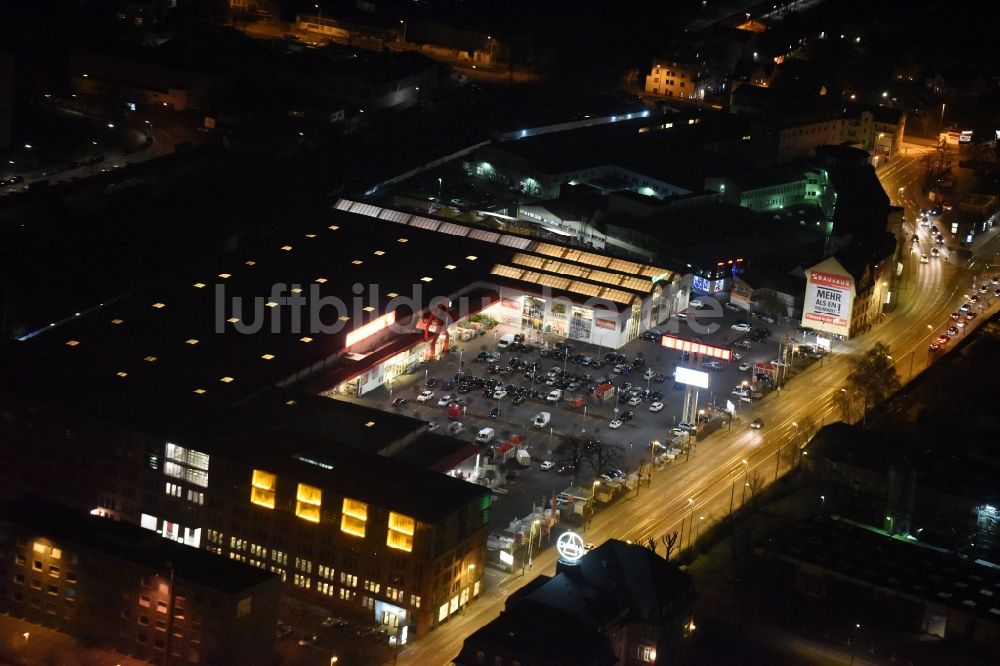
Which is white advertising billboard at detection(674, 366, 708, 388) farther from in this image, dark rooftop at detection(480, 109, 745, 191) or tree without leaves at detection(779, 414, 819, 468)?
dark rooftop at detection(480, 109, 745, 191)

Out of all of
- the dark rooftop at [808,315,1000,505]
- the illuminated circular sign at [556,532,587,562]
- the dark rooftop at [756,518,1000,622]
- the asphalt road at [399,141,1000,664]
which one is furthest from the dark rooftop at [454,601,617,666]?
the dark rooftop at [808,315,1000,505]

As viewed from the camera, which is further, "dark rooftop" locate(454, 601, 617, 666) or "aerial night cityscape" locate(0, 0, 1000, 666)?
"aerial night cityscape" locate(0, 0, 1000, 666)

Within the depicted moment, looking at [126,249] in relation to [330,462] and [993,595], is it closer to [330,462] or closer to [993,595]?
[330,462]

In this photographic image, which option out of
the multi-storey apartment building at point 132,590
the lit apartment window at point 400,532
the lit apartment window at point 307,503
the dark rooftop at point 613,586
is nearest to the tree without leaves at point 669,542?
the dark rooftop at point 613,586

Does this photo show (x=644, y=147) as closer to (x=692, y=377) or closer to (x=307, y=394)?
(x=692, y=377)

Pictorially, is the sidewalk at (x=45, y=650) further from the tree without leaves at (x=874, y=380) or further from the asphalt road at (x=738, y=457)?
the tree without leaves at (x=874, y=380)
